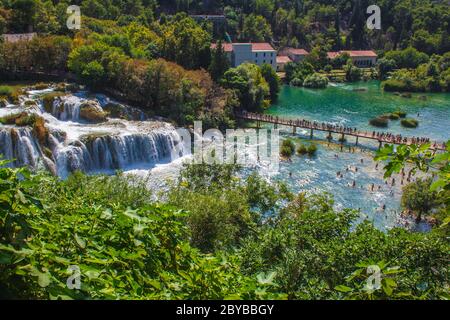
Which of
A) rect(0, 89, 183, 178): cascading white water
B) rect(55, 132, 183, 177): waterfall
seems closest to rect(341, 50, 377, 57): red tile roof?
rect(0, 89, 183, 178): cascading white water

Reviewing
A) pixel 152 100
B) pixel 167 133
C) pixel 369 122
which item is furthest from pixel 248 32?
pixel 167 133

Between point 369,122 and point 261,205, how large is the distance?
110 feet

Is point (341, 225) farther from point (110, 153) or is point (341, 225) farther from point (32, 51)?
point (32, 51)

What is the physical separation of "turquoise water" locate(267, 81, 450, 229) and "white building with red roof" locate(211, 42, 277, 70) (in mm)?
6689

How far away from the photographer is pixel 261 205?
72.1 ft

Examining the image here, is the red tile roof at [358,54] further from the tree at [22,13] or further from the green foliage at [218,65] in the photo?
the tree at [22,13]

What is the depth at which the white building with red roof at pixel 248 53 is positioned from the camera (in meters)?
69.7

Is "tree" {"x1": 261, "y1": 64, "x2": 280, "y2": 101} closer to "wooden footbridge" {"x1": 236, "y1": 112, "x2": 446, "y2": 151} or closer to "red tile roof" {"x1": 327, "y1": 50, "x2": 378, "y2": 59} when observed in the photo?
"wooden footbridge" {"x1": 236, "y1": 112, "x2": 446, "y2": 151}

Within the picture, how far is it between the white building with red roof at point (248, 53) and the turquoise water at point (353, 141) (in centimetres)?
669

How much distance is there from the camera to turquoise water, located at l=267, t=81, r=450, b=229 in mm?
31500

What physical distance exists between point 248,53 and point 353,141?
102ft

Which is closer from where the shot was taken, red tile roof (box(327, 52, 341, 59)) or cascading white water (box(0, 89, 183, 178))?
cascading white water (box(0, 89, 183, 178))

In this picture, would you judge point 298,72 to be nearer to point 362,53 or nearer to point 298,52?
point 298,52

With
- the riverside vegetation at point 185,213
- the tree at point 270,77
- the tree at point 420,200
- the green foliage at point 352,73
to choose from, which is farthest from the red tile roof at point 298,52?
the tree at point 420,200
